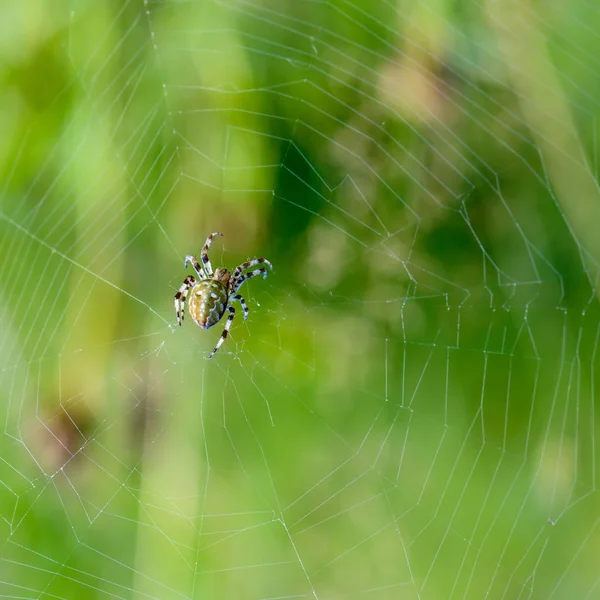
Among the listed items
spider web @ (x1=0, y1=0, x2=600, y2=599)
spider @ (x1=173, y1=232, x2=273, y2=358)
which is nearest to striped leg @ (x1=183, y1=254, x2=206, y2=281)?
spider @ (x1=173, y1=232, x2=273, y2=358)

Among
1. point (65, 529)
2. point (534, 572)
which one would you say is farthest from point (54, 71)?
point (534, 572)

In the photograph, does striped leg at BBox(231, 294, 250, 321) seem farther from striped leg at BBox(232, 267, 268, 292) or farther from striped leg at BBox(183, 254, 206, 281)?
striped leg at BBox(183, 254, 206, 281)

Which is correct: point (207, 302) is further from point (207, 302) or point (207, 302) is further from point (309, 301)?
point (309, 301)

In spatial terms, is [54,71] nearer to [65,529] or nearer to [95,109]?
[95,109]

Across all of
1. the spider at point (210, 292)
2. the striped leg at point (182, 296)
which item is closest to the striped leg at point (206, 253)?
→ the spider at point (210, 292)

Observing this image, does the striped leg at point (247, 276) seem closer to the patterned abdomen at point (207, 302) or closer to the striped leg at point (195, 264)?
the patterned abdomen at point (207, 302)

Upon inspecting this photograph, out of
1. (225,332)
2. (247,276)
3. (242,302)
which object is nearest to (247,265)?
(247,276)

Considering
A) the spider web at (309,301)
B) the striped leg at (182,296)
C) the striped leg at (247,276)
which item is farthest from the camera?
the striped leg at (182,296)

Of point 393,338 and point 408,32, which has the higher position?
point 408,32
